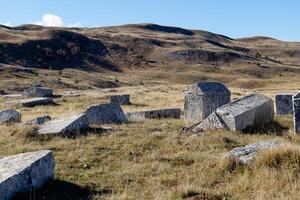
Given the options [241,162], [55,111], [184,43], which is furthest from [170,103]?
[184,43]

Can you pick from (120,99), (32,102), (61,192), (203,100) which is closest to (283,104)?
(203,100)

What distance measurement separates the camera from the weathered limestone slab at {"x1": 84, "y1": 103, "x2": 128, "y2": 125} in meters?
18.4

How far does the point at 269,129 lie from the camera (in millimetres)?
15531

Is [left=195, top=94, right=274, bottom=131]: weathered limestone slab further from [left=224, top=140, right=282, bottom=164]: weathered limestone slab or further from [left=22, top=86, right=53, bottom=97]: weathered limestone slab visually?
[left=22, top=86, right=53, bottom=97]: weathered limestone slab

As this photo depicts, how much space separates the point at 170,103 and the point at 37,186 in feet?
75.4

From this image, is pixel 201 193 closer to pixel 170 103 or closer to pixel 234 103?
pixel 234 103

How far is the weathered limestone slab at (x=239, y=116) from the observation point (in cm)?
1520

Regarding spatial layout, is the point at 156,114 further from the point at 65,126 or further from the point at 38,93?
the point at 38,93

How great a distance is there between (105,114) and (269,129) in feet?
19.3

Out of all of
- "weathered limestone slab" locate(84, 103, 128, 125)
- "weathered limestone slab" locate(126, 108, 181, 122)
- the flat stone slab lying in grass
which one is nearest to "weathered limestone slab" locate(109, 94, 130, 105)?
the flat stone slab lying in grass

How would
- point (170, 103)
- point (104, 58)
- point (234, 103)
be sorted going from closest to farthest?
point (234, 103)
point (170, 103)
point (104, 58)

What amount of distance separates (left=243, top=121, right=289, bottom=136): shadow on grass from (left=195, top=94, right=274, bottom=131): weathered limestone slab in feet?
0.47

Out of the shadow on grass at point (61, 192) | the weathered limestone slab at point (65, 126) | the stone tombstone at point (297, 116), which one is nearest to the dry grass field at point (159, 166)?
the shadow on grass at point (61, 192)

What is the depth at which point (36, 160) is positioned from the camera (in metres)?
9.11
